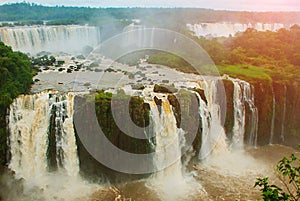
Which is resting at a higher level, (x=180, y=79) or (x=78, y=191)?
(x=180, y=79)

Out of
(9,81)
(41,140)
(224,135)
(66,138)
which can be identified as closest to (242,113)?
(224,135)

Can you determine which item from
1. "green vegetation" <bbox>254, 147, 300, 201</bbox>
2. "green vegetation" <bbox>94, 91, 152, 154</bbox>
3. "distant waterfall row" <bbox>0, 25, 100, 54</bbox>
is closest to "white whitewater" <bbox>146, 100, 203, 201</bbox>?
"green vegetation" <bbox>94, 91, 152, 154</bbox>

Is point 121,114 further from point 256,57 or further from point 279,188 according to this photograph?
point 256,57

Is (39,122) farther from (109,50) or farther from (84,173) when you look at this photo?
(109,50)

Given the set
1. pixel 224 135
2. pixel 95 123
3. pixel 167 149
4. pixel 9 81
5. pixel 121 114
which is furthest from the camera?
pixel 224 135

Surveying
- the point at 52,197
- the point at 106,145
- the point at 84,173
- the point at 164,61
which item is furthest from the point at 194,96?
the point at 164,61

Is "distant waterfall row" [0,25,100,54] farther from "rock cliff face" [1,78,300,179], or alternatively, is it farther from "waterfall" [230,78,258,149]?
"waterfall" [230,78,258,149]
